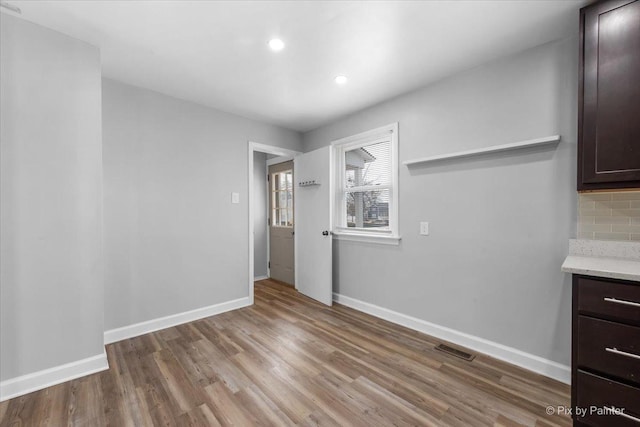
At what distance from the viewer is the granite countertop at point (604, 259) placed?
1.38 m

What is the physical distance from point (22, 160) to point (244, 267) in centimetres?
230

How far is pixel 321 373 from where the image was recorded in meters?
2.07

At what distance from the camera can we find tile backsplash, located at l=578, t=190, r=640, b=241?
1710 mm

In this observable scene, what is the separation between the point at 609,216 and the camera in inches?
70.0

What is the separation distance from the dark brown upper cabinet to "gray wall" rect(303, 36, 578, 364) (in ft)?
1.06

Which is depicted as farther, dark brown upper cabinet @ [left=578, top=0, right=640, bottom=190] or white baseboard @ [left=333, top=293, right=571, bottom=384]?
white baseboard @ [left=333, top=293, right=571, bottom=384]

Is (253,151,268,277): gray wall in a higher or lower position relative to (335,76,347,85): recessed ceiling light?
lower

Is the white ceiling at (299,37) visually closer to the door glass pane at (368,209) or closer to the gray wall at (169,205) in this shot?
the gray wall at (169,205)

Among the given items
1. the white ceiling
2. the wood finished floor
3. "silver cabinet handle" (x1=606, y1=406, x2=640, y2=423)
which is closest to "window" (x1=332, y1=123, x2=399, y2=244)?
the white ceiling

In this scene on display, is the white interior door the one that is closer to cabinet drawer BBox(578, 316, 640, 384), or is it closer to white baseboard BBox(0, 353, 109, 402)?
white baseboard BBox(0, 353, 109, 402)

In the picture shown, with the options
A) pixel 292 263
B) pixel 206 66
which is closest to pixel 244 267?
pixel 292 263

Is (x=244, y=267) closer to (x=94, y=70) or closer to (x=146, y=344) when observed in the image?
(x=146, y=344)


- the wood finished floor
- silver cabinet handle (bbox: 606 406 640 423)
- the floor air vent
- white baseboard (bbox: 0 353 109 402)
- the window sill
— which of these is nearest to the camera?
silver cabinet handle (bbox: 606 406 640 423)

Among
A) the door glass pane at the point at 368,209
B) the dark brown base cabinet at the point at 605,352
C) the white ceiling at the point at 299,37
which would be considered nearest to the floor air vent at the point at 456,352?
the dark brown base cabinet at the point at 605,352
